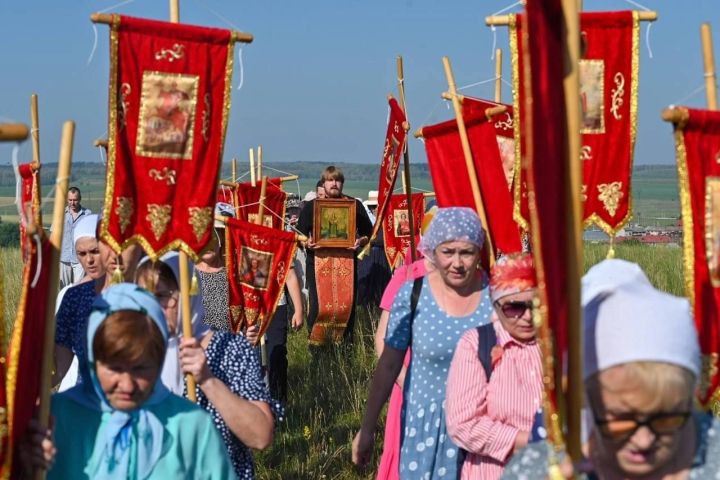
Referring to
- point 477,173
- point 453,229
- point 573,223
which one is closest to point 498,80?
point 477,173

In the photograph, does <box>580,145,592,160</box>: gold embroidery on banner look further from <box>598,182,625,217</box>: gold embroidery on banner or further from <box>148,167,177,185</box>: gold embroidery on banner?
<box>148,167,177,185</box>: gold embroidery on banner

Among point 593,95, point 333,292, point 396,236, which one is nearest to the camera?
point 593,95

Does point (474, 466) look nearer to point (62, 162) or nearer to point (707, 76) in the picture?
point (707, 76)

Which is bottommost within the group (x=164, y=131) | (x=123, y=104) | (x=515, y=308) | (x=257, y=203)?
(x=515, y=308)

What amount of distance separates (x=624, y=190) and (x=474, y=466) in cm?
214

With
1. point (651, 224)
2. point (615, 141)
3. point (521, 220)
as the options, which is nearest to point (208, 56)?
point (521, 220)

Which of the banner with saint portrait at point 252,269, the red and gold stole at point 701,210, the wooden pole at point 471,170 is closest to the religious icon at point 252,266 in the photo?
the banner with saint portrait at point 252,269

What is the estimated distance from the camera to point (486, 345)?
4152 millimetres

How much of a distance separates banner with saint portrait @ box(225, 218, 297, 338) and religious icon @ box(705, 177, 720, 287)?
438cm

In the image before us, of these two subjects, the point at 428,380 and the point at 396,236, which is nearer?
the point at 428,380

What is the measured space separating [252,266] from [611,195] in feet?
8.68

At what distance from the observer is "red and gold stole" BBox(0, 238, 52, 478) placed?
2805mm

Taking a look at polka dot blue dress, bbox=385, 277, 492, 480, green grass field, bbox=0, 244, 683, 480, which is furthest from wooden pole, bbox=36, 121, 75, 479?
green grass field, bbox=0, 244, 683, 480

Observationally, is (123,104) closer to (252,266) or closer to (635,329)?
(252,266)
